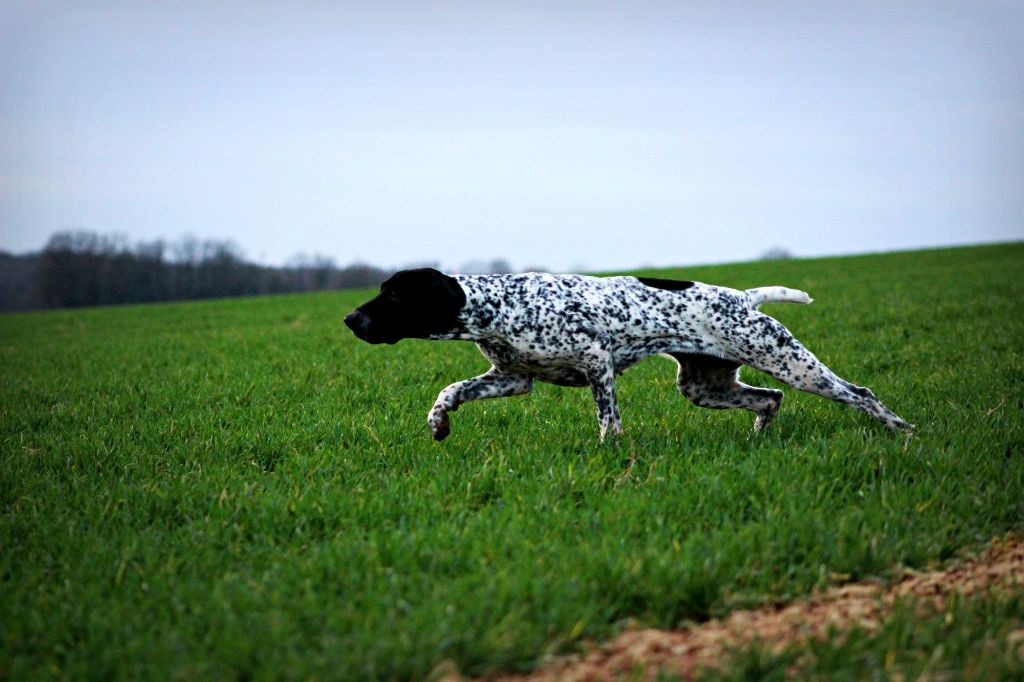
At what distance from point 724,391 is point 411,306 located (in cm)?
257

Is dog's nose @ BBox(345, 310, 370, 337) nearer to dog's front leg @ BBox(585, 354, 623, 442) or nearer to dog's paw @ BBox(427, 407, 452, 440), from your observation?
dog's paw @ BBox(427, 407, 452, 440)

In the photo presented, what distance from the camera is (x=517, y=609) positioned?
3.35 m

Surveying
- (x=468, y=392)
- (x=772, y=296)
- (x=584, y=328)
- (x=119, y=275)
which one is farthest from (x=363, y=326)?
(x=119, y=275)

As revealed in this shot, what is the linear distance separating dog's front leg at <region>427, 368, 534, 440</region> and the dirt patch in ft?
9.07

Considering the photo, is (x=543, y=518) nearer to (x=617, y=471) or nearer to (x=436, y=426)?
(x=617, y=471)

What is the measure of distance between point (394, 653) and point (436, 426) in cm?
296

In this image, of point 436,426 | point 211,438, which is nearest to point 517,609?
point 436,426

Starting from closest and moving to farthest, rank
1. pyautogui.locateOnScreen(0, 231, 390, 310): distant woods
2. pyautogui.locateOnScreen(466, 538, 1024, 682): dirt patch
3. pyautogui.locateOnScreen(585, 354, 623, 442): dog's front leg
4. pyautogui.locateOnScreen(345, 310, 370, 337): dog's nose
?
pyautogui.locateOnScreen(466, 538, 1024, 682): dirt patch, pyautogui.locateOnScreen(345, 310, 370, 337): dog's nose, pyautogui.locateOnScreen(585, 354, 623, 442): dog's front leg, pyautogui.locateOnScreen(0, 231, 390, 310): distant woods

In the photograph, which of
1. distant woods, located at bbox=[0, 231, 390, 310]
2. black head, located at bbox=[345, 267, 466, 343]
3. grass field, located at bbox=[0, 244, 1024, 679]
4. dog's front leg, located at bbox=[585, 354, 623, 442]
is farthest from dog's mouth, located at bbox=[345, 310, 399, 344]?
distant woods, located at bbox=[0, 231, 390, 310]

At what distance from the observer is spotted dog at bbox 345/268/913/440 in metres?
5.46

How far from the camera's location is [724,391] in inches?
253

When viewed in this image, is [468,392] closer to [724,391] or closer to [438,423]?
[438,423]

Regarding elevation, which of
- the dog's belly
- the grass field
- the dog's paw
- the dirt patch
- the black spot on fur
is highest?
the black spot on fur

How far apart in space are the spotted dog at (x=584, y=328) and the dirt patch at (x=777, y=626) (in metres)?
2.05
